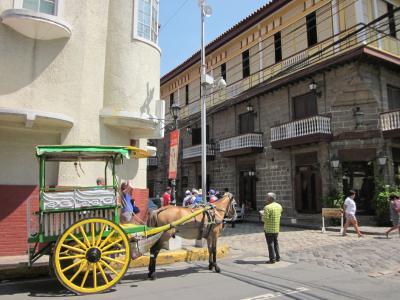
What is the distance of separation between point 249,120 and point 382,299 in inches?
791

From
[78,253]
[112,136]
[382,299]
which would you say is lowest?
[382,299]

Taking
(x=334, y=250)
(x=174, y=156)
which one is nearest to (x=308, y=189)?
(x=334, y=250)

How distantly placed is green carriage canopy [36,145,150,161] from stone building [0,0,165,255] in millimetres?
2393

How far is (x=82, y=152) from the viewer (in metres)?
7.25

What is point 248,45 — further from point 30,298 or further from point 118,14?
point 30,298

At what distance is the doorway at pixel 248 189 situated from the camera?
24.9m

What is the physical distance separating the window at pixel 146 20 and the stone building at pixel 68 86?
0.03m

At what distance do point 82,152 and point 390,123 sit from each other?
52.6 ft

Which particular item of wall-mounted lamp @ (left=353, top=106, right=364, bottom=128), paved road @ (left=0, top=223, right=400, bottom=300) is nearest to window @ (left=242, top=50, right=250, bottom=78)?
wall-mounted lamp @ (left=353, top=106, right=364, bottom=128)

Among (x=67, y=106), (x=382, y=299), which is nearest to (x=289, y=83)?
(x=67, y=106)

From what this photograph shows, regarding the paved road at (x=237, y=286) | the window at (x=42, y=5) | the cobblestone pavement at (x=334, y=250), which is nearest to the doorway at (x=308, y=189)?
the cobblestone pavement at (x=334, y=250)

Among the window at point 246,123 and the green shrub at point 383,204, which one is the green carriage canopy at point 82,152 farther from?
the window at point 246,123

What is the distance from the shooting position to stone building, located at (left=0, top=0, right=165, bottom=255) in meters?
9.60

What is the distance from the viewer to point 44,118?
377 inches
